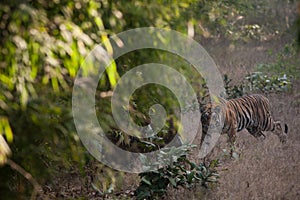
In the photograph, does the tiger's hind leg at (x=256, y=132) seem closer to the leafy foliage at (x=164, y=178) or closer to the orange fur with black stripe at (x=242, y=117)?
the orange fur with black stripe at (x=242, y=117)

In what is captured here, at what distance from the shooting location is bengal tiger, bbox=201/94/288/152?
684cm

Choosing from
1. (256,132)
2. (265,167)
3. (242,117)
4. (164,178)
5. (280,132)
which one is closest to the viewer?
(164,178)

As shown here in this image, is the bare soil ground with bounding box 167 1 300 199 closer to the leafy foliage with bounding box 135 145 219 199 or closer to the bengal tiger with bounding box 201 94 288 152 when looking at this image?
the bengal tiger with bounding box 201 94 288 152

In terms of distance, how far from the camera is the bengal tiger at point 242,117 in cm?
684

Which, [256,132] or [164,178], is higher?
[256,132]

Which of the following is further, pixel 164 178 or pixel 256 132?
pixel 256 132

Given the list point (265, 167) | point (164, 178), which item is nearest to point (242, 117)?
point (265, 167)

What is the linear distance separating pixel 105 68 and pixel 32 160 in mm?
639

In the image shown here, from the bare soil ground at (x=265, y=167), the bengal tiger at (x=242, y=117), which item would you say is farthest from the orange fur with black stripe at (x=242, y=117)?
the bare soil ground at (x=265, y=167)

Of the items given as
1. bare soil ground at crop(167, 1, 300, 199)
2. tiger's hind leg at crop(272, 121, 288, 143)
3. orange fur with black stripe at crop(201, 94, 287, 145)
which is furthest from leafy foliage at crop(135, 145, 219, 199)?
tiger's hind leg at crop(272, 121, 288, 143)

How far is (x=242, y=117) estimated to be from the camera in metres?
7.37

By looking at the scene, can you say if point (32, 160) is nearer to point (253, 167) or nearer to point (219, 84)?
point (253, 167)

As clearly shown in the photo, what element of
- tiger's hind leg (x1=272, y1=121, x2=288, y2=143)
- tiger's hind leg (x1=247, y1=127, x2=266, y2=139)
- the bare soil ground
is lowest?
the bare soil ground

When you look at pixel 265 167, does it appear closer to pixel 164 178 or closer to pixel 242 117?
pixel 242 117
